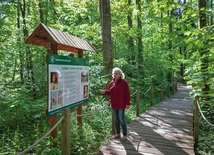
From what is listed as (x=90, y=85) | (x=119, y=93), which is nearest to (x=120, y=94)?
(x=119, y=93)

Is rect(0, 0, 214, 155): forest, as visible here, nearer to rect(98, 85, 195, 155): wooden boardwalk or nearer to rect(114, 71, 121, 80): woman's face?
rect(98, 85, 195, 155): wooden boardwalk

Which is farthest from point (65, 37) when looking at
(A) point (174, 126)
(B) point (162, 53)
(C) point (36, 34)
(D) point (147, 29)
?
(D) point (147, 29)

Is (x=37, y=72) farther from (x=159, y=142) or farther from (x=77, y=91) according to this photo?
(x=159, y=142)

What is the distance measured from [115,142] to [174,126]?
9.48 feet

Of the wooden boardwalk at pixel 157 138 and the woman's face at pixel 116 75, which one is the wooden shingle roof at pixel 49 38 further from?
the wooden boardwalk at pixel 157 138

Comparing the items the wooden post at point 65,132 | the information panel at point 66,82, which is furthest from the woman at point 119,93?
the wooden post at point 65,132

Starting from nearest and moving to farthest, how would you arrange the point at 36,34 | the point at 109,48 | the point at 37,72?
the point at 36,34 < the point at 109,48 < the point at 37,72

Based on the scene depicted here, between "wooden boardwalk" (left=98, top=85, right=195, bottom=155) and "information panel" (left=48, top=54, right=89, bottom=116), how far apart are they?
1491mm

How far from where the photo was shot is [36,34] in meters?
4.42

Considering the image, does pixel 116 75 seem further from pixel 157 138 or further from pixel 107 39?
pixel 107 39

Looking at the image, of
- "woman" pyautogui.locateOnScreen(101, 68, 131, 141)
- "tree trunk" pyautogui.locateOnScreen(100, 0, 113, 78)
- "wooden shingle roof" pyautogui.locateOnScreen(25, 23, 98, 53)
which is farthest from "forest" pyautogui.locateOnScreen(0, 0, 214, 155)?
"wooden shingle roof" pyautogui.locateOnScreen(25, 23, 98, 53)

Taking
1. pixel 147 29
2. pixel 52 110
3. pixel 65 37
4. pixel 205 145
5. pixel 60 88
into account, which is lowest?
pixel 205 145

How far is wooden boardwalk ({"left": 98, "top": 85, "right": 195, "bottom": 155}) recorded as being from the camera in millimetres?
4795

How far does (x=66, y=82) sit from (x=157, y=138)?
10.5 feet
